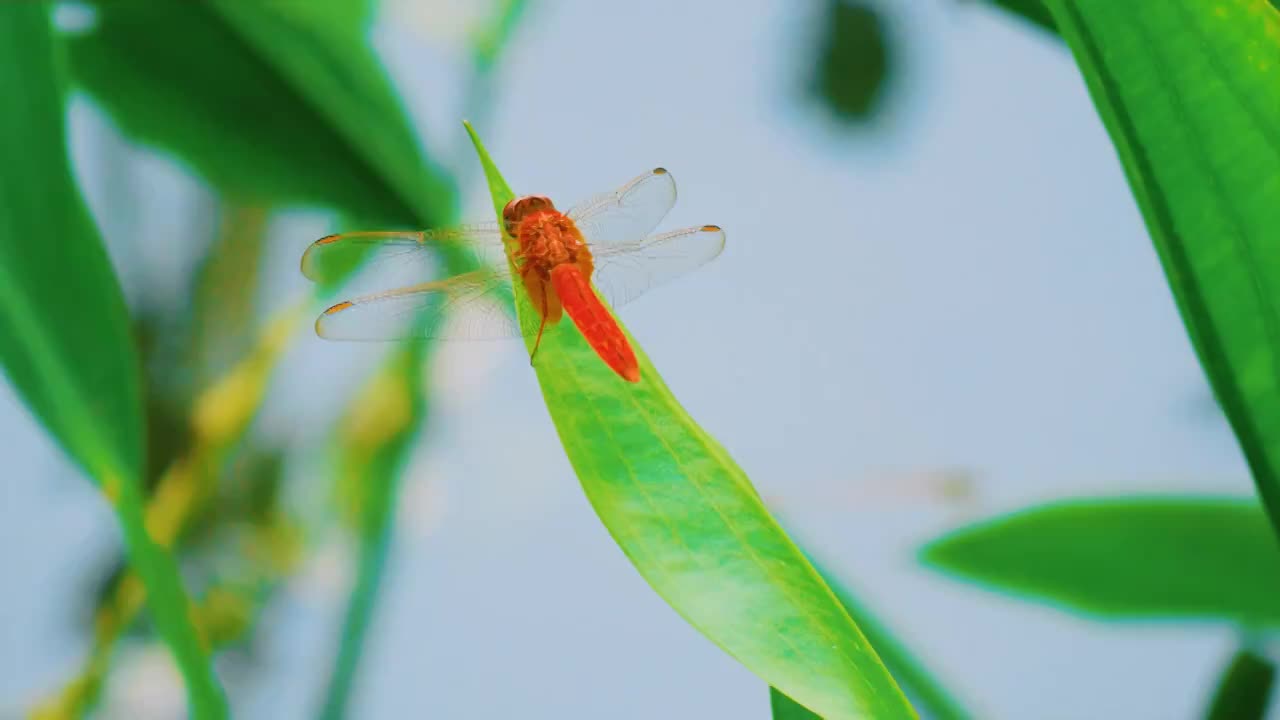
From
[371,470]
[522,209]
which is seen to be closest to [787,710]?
[522,209]

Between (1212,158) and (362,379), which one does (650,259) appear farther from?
(362,379)

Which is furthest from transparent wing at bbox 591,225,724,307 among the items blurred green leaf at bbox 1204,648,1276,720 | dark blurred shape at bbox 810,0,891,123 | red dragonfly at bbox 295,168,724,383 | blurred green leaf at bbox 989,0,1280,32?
dark blurred shape at bbox 810,0,891,123

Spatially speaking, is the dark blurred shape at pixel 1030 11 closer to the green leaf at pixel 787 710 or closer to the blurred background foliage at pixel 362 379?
the blurred background foliage at pixel 362 379

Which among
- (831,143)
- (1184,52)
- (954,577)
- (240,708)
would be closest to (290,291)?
(240,708)

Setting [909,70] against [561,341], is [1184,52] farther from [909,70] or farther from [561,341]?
[909,70]

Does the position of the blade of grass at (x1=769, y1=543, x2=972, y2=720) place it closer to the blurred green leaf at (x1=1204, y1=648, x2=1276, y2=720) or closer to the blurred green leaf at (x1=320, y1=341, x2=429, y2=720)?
the blurred green leaf at (x1=1204, y1=648, x2=1276, y2=720)

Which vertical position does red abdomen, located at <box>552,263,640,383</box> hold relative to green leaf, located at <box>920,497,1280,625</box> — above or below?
above

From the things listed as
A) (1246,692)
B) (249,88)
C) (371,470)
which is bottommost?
(1246,692)

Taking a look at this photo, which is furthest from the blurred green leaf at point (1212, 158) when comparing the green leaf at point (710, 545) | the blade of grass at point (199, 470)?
the blade of grass at point (199, 470)
